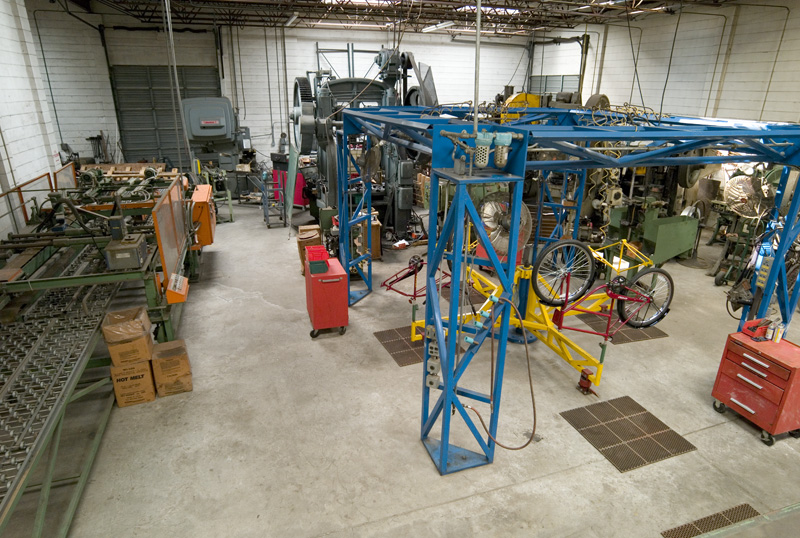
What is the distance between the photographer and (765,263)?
4.64 m

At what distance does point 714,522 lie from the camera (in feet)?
11.4

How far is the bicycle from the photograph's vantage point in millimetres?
5477

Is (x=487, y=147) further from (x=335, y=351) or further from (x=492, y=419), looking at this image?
(x=335, y=351)

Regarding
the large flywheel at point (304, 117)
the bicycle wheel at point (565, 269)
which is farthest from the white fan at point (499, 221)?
the large flywheel at point (304, 117)

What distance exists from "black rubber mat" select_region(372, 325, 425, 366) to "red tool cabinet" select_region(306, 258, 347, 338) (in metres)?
0.55

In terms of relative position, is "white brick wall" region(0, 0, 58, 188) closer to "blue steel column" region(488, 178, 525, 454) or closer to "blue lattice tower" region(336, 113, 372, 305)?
"blue lattice tower" region(336, 113, 372, 305)

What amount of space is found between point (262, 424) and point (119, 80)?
11969 millimetres

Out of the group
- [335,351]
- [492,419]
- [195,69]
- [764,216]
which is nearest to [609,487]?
[492,419]

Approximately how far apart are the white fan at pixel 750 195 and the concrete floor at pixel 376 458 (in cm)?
265

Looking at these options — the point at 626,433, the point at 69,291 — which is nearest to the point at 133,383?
the point at 69,291

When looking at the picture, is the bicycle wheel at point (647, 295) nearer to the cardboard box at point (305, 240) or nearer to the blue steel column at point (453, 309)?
the blue steel column at point (453, 309)

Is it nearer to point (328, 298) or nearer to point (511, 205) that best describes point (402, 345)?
point (328, 298)

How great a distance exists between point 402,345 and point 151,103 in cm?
1117

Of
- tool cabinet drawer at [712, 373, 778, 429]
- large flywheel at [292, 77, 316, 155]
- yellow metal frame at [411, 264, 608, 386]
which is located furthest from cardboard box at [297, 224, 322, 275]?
tool cabinet drawer at [712, 373, 778, 429]
